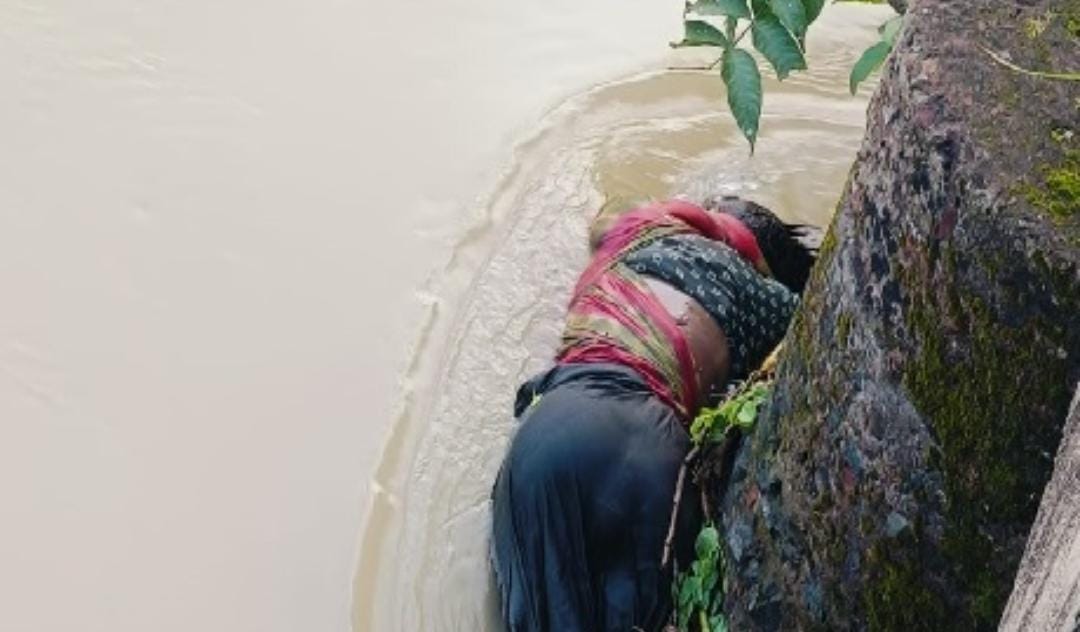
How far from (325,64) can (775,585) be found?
2831 millimetres

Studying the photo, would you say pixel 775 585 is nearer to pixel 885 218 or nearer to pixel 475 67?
pixel 885 218

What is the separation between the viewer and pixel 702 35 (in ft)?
8.25

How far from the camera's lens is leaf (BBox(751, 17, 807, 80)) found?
2521 mm

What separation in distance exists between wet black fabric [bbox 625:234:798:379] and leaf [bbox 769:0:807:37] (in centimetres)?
124

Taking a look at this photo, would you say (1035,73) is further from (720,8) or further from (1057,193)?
(720,8)

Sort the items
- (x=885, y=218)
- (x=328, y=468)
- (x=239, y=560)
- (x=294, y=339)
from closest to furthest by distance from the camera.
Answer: (x=885, y=218) < (x=239, y=560) < (x=328, y=468) < (x=294, y=339)

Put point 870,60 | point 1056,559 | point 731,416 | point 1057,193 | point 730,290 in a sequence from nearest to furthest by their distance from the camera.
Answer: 1. point 1056,559
2. point 1057,193
3. point 870,60
4. point 731,416
5. point 730,290

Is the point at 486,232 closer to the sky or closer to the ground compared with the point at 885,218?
closer to the ground

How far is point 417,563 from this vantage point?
365 centimetres

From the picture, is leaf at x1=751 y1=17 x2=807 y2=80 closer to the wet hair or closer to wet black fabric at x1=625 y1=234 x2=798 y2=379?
wet black fabric at x1=625 y1=234 x2=798 y2=379

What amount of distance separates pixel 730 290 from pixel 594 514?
0.81 m

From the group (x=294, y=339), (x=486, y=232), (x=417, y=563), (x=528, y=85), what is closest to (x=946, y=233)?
(x=417, y=563)

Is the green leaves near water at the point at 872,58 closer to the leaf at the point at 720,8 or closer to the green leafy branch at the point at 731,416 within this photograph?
the leaf at the point at 720,8

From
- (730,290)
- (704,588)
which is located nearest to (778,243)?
(730,290)
